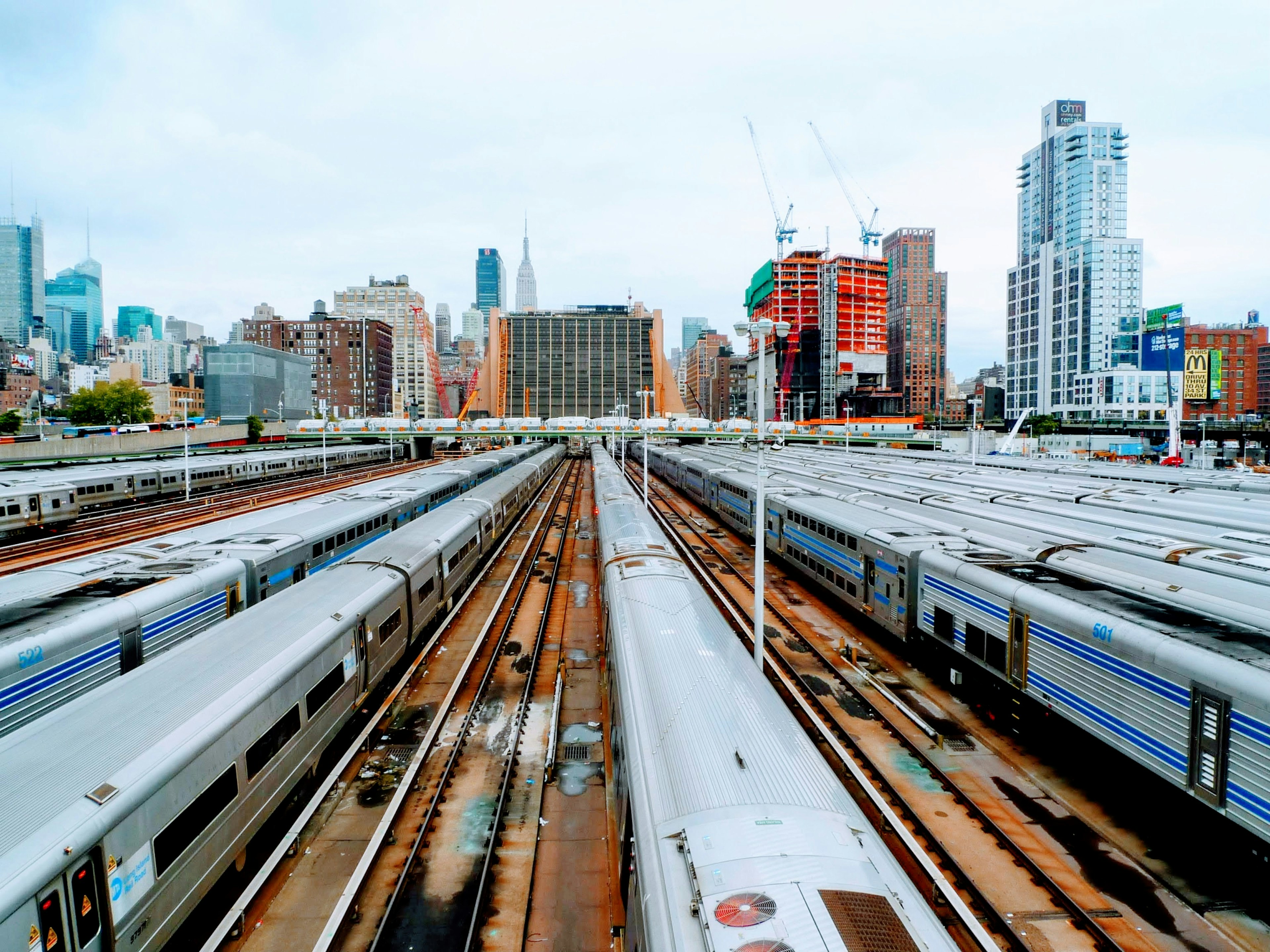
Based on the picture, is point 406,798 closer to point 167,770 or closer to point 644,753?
point 167,770

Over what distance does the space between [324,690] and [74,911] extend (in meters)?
5.75

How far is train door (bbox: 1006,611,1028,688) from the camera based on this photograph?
1413 cm

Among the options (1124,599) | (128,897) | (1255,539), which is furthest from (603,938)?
(1255,539)

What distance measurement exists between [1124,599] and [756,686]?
859cm

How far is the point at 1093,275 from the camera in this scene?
159 m

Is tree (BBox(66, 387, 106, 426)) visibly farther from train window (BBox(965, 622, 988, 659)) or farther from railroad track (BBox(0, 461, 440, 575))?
train window (BBox(965, 622, 988, 659))

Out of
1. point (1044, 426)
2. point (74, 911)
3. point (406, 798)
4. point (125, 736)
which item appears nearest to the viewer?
point (74, 911)

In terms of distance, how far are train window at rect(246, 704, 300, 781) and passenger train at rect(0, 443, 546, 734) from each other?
3.66 meters

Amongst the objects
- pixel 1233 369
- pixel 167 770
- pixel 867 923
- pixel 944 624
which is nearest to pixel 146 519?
pixel 167 770

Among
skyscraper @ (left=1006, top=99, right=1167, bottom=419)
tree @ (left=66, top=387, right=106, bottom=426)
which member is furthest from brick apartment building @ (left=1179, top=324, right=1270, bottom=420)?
tree @ (left=66, top=387, right=106, bottom=426)

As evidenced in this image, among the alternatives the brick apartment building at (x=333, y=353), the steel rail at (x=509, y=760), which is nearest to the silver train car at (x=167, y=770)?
the steel rail at (x=509, y=760)

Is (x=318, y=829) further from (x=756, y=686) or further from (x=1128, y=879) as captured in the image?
(x=1128, y=879)

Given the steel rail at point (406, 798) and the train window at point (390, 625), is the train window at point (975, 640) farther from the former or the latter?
the train window at point (390, 625)

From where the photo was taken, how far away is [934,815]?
12.6 m
